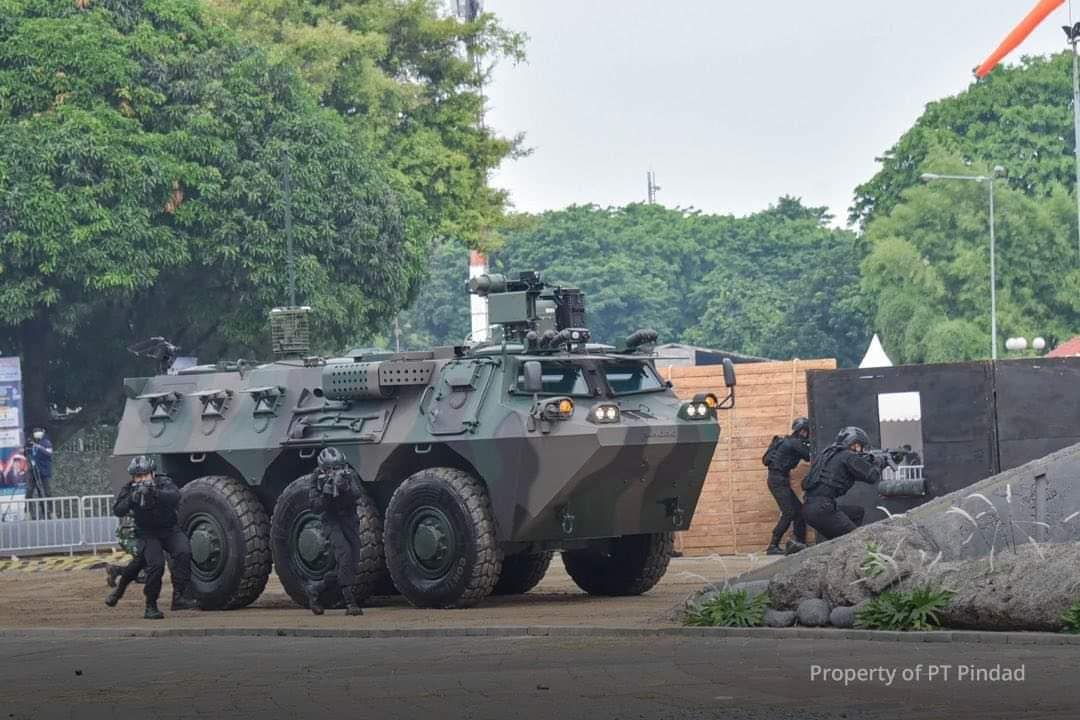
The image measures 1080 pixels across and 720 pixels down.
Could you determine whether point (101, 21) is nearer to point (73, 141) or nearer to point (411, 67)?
point (73, 141)

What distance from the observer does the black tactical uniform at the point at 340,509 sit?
20.3m

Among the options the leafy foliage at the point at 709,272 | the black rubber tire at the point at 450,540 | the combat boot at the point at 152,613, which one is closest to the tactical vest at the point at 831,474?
the black rubber tire at the point at 450,540

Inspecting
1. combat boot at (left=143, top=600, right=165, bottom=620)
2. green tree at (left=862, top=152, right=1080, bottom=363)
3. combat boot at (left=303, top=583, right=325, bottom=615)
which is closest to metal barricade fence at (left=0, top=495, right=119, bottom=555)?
combat boot at (left=143, top=600, right=165, bottom=620)

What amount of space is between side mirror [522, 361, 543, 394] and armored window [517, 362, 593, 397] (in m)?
0.52

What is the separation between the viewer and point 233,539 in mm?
22219

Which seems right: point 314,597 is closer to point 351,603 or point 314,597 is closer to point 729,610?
point 351,603

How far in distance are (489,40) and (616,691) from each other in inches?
1891

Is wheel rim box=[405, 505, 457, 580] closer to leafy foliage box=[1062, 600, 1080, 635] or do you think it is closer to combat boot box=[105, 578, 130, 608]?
combat boot box=[105, 578, 130, 608]

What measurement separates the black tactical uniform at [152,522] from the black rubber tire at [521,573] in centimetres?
335

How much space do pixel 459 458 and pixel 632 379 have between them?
187 cm

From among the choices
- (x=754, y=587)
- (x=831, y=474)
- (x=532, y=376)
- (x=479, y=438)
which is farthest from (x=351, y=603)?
(x=831, y=474)

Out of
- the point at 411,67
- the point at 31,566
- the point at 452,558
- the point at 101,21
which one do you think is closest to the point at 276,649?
the point at 452,558

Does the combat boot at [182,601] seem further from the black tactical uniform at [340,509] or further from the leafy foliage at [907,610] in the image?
the leafy foliage at [907,610]

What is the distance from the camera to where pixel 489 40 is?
197 ft
